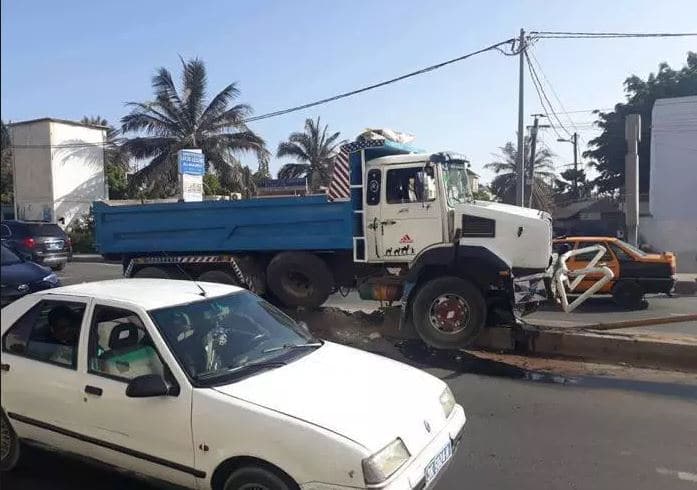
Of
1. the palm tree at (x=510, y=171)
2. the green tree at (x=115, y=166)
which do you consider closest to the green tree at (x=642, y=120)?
the palm tree at (x=510, y=171)

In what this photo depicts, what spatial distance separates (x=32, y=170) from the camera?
34281 millimetres

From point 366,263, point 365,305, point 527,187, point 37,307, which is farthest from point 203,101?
Result: point 37,307

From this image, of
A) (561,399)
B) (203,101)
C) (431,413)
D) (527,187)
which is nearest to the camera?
(431,413)

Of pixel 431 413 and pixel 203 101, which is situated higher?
pixel 203 101

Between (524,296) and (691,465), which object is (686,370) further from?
(691,465)

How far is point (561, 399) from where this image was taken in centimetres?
599

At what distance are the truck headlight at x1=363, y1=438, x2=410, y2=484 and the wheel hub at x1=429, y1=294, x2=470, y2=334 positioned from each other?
200 inches

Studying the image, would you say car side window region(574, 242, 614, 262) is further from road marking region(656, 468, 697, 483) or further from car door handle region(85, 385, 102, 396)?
car door handle region(85, 385, 102, 396)

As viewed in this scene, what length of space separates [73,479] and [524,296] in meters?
5.77

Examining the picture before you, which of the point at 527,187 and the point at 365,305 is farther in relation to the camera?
the point at 527,187

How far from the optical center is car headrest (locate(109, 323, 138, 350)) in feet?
12.8

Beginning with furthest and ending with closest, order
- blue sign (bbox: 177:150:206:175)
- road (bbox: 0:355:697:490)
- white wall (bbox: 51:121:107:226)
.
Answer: white wall (bbox: 51:121:107:226)
blue sign (bbox: 177:150:206:175)
road (bbox: 0:355:697:490)

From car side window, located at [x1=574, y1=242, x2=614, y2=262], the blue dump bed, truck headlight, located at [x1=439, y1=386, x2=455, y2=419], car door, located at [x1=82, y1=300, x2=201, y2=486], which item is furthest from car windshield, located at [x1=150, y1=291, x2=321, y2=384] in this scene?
car side window, located at [x1=574, y1=242, x2=614, y2=262]

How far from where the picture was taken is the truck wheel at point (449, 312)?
8055 mm
